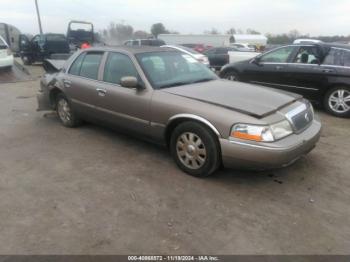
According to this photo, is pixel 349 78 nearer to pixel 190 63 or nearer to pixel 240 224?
pixel 190 63

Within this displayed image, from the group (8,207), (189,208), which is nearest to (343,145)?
(189,208)

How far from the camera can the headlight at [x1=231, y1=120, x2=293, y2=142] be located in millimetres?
3432

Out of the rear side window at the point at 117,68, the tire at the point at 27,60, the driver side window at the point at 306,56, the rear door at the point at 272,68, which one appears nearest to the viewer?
the rear side window at the point at 117,68

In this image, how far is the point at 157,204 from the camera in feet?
11.2

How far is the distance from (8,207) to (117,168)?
4.57ft

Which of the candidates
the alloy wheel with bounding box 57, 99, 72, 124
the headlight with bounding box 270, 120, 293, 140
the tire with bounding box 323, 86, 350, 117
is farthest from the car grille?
the alloy wheel with bounding box 57, 99, 72, 124

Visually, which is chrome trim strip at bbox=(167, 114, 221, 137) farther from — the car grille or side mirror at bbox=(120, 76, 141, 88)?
the car grille

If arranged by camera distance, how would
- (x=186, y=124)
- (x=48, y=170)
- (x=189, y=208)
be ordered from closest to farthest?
(x=189, y=208) → (x=186, y=124) → (x=48, y=170)

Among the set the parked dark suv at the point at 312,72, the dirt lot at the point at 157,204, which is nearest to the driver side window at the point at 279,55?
the parked dark suv at the point at 312,72

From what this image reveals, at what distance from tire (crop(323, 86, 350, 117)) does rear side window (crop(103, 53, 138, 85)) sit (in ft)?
15.1

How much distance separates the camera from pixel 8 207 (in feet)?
11.0

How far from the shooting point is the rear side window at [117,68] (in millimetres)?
4586

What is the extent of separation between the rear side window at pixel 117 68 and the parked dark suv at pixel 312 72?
4394 mm

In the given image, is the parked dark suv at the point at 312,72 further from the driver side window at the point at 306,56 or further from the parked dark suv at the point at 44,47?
the parked dark suv at the point at 44,47
